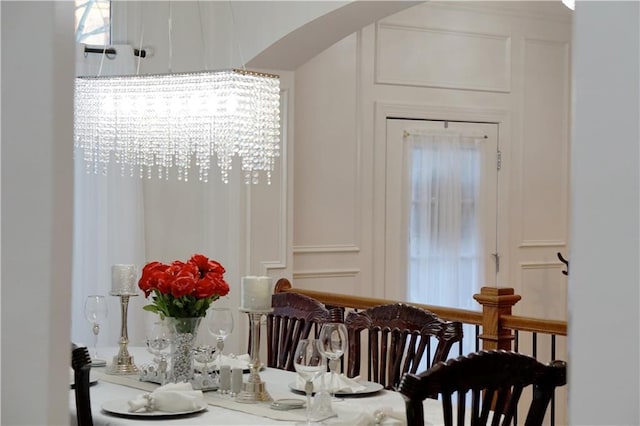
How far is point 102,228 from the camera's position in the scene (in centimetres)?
484

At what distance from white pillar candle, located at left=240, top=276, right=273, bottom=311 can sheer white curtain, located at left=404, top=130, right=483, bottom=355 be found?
3.18 meters

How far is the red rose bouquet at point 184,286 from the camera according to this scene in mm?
2971

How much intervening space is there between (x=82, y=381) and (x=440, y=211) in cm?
393

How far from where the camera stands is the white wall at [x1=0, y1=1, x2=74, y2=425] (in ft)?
3.69

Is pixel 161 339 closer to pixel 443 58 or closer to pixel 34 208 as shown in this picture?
pixel 34 208

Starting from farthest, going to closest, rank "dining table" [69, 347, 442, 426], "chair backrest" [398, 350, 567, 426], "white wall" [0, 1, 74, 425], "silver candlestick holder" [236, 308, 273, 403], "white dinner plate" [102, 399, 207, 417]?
"silver candlestick holder" [236, 308, 273, 403] → "white dinner plate" [102, 399, 207, 417] → "dining table" [69, 347, 442, 426] → "chair backrest" [398, 350, 567, 426] → "white wall" [0, 1, 74, 425]

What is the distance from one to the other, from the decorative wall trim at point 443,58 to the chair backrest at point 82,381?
372 cm

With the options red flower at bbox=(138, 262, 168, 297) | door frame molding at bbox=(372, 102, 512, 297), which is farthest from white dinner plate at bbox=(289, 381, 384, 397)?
door frame molding at bbox=(372, 102, 512, 297)

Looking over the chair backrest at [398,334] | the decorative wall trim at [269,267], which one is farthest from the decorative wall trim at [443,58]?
the chair backrest at [398,334]

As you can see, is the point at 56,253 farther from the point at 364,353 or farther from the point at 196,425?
the point at 364,353

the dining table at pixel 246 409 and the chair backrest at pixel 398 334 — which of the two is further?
the chair backrest at pixel 398 334

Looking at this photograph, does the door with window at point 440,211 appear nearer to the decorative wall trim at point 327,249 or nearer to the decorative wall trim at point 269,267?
the decorative wall trim at point 327,249

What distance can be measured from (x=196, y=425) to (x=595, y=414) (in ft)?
6.07

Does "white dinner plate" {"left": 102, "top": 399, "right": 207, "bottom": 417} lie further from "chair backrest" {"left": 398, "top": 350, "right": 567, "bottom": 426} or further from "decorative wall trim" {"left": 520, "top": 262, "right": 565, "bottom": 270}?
"decorative wall trim" {"left": 520, "top": 262, "right": 565, "bottom": 270}
